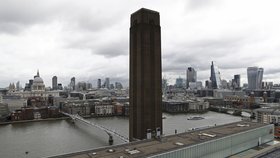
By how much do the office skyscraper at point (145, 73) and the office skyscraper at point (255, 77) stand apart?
145 meters

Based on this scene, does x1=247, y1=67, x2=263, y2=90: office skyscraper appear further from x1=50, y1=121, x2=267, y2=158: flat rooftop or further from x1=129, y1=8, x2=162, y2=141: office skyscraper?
x1=50, y1=121, x2=267, y2=158: flat rooftop

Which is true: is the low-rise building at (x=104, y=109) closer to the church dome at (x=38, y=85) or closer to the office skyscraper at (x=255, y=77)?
the church dome at (x=38, y=85)

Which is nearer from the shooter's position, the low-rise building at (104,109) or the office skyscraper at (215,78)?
the low-rise building at (104,109)

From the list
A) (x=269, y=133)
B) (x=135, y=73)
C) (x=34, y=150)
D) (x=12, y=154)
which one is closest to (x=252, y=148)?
(x=269, y=133)

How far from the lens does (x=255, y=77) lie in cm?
14725

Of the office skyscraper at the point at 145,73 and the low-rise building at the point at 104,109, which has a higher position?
the office skyscraper at the point at 145,73

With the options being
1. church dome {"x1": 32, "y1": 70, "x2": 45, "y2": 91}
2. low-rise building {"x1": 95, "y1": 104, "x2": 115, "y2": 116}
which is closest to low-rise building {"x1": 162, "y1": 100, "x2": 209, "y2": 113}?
low-rise building {"x1": 95, "y1": 104, "x2": 115, "y2": 116}

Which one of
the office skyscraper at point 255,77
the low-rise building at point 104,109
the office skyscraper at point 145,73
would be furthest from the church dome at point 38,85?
the office skyscraper at point 255,77

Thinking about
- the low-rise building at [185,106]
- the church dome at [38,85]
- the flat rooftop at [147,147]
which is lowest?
the low-rise building at [185,106]

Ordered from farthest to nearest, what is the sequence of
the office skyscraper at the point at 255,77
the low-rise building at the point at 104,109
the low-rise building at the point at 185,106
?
the office skyscraper at the point at 255,77
the low-rise building at the point at 185,106
the low-rise building at the point at 104,109

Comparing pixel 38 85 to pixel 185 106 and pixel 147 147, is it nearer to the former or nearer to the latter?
pixel 185 106

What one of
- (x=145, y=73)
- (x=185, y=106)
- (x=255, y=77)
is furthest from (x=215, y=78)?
(x=145, y=73)

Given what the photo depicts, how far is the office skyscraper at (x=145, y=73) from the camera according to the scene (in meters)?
21.7

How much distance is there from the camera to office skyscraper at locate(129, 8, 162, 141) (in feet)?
71.1
